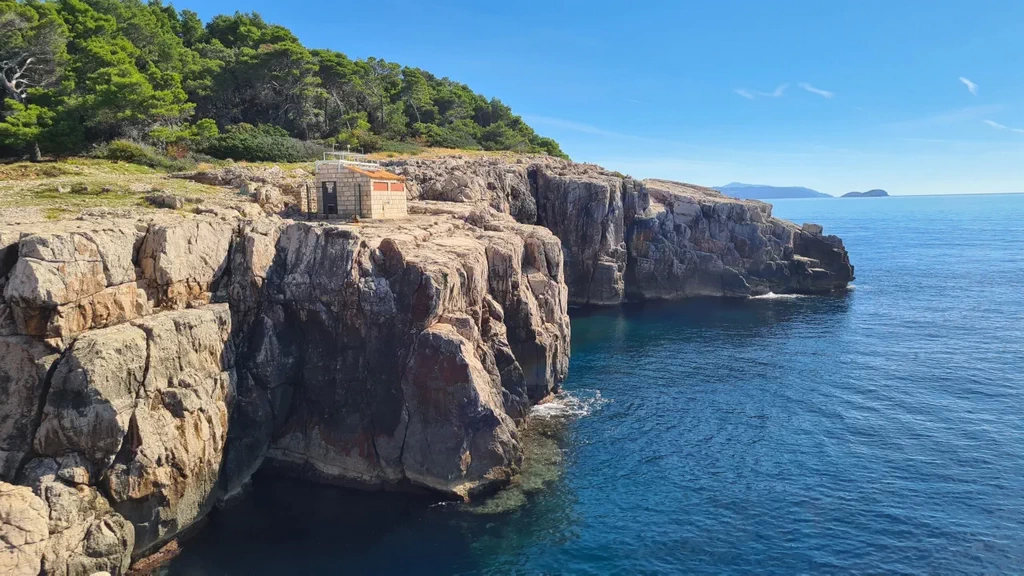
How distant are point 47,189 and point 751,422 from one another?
177ft

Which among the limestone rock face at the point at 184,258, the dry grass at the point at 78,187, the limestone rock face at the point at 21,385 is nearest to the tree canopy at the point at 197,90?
the dry grass at the point at 78,187

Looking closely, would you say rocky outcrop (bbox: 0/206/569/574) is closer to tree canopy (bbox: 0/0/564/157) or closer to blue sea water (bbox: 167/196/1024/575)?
blue sea water (bbox: 167/196/1024/575)

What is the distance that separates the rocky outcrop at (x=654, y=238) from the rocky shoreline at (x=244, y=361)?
104 ft

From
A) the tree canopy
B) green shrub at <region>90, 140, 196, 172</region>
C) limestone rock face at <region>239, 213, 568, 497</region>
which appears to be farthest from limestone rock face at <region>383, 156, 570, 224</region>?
limestone rock face at <region>239, 213, 568, 497</region>

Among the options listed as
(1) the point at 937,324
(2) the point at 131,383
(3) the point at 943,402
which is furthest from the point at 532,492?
(1) the point at 937,324

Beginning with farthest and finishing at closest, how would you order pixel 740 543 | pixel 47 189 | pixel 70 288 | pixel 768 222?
pixel 768 222, pixel 47 189, pixel 740 543, pixel 70 288

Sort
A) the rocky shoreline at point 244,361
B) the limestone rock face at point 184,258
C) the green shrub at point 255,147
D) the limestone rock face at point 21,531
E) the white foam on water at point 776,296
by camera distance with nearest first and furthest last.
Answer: the limestone rock face at point 21,531 < the rocky shoreline at point 244,361 < the limestone rock face at point 184,258 < the green shrub at point 255,147 < the white foam on water at point 776,296

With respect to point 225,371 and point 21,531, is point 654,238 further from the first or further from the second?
point 21,531

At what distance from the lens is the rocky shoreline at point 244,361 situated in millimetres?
28453

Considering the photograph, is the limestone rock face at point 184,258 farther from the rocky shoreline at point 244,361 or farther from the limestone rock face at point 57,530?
the limestone rock face at point 57,530

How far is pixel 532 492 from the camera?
3644 centimetres

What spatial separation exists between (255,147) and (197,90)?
19768mm

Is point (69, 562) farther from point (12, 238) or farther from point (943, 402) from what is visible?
point (943, 402)

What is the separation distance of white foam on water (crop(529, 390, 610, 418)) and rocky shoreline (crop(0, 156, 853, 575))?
1.21m
